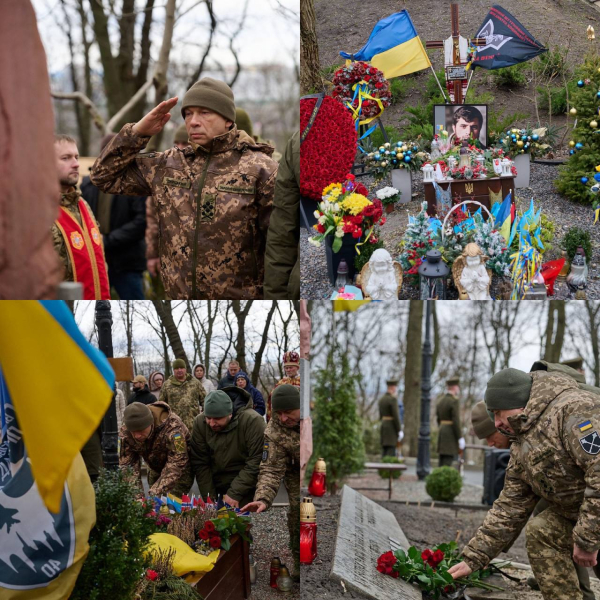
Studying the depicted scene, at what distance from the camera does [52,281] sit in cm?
339

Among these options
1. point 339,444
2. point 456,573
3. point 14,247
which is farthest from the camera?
point 339,444

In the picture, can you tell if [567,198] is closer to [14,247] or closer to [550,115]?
[550,115]

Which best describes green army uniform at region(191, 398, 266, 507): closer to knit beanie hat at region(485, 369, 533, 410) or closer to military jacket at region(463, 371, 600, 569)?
knit beanie hat at region(485, 369, 533, 410)

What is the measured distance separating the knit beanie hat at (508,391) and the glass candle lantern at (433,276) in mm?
634

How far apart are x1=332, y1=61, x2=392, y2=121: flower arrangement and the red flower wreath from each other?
0.07 m

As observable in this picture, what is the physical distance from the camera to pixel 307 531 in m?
4.39

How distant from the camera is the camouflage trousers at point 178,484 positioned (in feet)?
13.0

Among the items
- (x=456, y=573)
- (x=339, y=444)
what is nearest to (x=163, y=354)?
(x=456, y=573)

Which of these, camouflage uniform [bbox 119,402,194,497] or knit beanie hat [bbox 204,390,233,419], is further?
knit beanie hat [bbox 204,390,233,419]

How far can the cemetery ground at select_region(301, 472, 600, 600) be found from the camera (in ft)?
14.1

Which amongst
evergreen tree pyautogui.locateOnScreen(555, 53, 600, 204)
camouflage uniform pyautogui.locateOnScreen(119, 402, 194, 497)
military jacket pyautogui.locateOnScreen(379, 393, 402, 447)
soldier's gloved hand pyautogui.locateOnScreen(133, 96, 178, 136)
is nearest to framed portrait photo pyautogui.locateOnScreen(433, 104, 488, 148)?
evergreen tree pyautogui.locateOnScreen(555, 53, 600, 204)

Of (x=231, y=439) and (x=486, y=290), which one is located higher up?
(x=486, y=290)

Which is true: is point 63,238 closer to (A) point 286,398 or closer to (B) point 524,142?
(A) point 286,398

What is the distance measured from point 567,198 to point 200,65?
2175 millimetres
